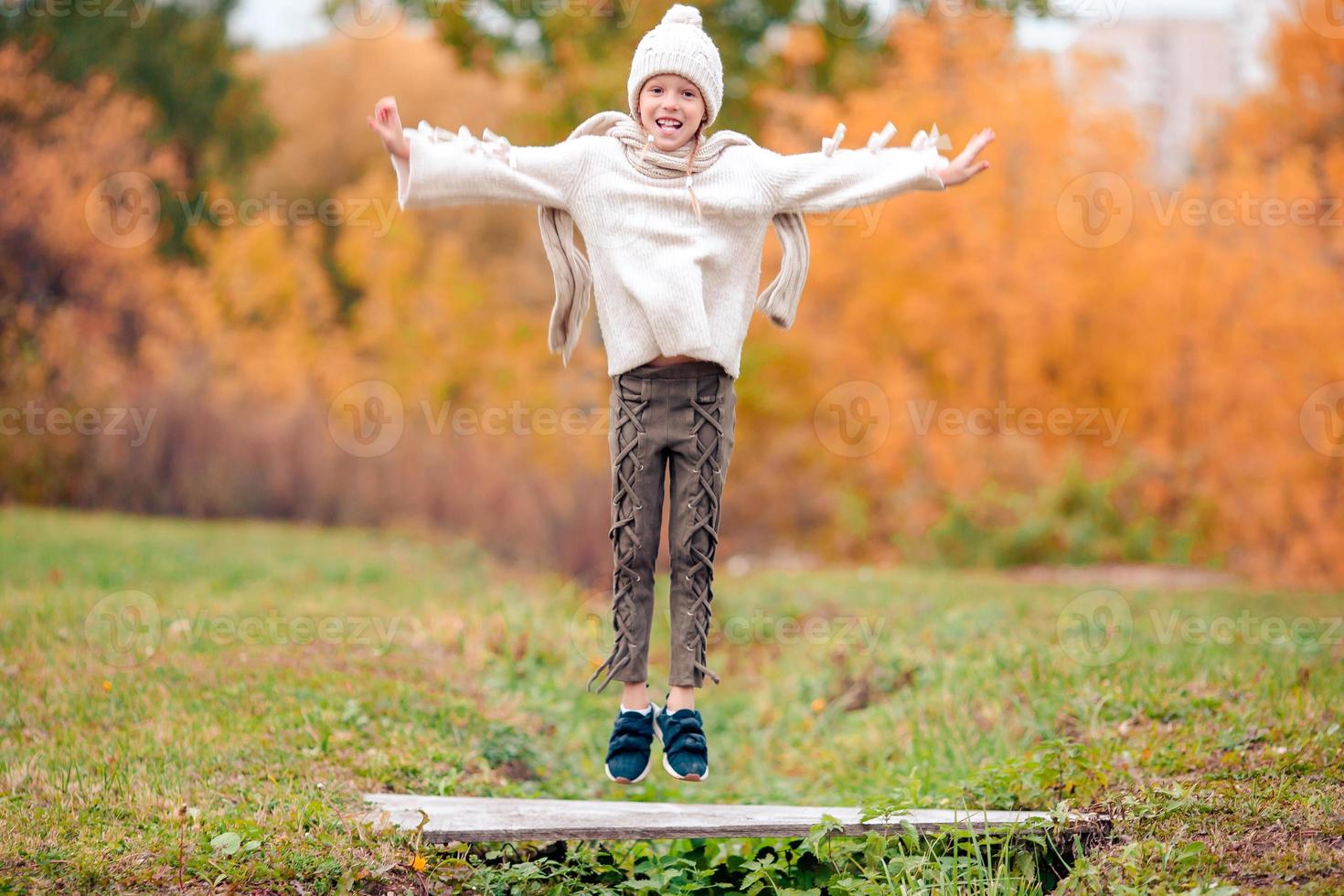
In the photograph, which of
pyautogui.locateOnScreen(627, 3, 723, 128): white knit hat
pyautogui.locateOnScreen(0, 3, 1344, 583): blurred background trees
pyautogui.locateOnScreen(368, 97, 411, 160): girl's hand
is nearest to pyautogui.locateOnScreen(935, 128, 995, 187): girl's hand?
pyautogui.locateOnScreen(627, 3, 723, 128): white knit hat

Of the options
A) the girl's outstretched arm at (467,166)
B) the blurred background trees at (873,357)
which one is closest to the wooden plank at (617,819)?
the girl's outstretched arm at (467,166)

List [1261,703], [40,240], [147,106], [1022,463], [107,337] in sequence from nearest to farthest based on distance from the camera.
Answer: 1. [1261,703]
2. [1022,463]
3. [40,240]
4. [107,337]
5. [147,106]

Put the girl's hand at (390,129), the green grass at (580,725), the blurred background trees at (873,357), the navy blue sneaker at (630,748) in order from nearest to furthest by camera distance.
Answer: the green grass at (580,725), the girl's hand at (390,129), the navy blue sneaker at (630,748), the blurred background trees at (873,357)

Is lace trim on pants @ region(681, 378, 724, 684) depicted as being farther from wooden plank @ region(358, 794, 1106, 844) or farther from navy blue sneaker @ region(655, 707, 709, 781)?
wooden plank @ region(358, 794, 1106, 844)

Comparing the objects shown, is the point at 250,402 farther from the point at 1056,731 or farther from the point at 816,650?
the point at 1056,731

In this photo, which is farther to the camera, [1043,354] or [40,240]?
[40,240]

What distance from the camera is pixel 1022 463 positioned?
1164 centimetres

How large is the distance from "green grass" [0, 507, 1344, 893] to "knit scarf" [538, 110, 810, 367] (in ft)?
5.31

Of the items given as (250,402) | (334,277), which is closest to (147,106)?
(334,277)

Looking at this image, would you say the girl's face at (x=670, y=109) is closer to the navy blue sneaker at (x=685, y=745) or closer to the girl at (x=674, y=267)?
the girl at (x=674, y=267)

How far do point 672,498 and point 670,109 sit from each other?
1.24 m

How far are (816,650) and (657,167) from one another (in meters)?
3.51

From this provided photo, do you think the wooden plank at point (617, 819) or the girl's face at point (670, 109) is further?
the girl's face at point (670, 109)

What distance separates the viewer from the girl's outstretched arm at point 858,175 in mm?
3621
